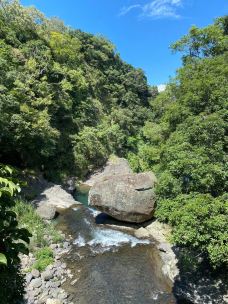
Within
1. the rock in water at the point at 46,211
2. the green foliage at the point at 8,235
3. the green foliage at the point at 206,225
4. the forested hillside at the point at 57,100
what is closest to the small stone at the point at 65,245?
the rock in water at the point at 46,211

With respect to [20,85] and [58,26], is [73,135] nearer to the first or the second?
[20,85]

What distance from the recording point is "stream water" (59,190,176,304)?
13069 millimetres

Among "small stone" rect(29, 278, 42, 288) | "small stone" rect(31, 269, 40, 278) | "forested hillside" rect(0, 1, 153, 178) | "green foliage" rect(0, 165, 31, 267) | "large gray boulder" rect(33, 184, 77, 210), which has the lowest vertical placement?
"small stone" rect(29, 278, 42, 288)

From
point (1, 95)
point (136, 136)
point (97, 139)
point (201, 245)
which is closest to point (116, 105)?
point (136, 136)

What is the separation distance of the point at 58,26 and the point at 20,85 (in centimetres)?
3359

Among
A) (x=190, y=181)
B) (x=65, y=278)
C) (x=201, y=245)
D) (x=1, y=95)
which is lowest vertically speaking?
(x=65, y=278)

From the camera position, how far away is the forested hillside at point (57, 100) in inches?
1033

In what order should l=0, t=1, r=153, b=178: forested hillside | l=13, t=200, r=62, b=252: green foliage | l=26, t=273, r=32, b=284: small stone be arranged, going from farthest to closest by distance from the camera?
l=0, t=1, r=153, b=178: forested hillside, l=13, t=200, r=62, b=252: green foliage, l=26, t=273, r=32, b=284: small stone

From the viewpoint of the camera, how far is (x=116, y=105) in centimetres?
5684

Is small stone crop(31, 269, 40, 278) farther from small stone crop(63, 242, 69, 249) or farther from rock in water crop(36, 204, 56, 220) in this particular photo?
rock in water crop(36, 204, 56, 220)

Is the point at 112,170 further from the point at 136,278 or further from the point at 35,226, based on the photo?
the point at 136,278

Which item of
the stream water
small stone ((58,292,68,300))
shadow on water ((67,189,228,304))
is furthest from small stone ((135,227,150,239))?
small stone ((58,292,68,300))

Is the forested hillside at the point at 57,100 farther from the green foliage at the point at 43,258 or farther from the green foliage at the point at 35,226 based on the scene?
the green foliage at the point at 43,258

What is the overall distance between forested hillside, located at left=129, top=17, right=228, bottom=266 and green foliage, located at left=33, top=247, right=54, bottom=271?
6.39 meters
